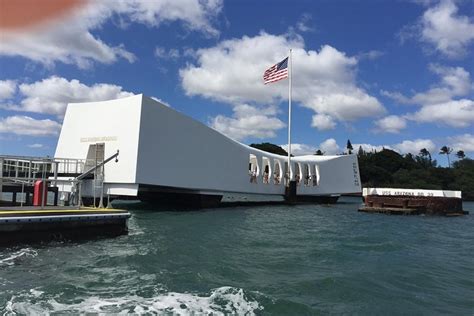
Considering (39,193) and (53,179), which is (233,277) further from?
(53,179)

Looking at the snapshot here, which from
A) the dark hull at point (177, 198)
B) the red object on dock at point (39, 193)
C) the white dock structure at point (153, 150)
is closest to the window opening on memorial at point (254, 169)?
the white dock structure at point (153, 150)

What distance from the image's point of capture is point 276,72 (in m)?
33.4

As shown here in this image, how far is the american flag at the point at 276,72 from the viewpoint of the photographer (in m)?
33.0

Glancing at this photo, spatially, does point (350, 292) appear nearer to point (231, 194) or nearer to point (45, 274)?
point (45, 274)

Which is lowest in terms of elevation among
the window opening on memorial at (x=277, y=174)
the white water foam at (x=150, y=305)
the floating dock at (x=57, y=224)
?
the white water foam at (x=150, y=305)

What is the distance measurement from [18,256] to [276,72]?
2686 cm

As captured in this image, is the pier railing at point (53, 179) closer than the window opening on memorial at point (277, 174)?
Yes

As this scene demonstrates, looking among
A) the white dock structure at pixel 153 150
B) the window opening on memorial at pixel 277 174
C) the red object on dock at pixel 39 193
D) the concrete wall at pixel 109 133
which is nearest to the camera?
the red object on dock at pixel 39 193

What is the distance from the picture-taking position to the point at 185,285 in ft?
25.0

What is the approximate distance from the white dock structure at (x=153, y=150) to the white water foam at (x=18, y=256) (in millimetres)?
14488

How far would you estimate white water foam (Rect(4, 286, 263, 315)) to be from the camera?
19.9 ft

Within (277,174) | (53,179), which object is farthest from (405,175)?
(53,179)

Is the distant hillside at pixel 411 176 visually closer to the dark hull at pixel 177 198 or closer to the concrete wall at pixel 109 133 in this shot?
the dark hull at pixel 177 198

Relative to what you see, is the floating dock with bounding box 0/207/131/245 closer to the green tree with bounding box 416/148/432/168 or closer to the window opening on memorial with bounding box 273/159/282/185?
the window opening on memorial with bounding box 273/159/282/185
